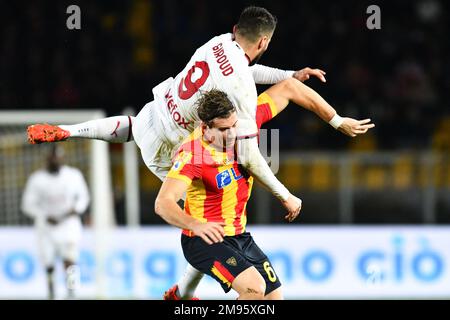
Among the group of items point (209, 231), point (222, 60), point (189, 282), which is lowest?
point (189, 282)

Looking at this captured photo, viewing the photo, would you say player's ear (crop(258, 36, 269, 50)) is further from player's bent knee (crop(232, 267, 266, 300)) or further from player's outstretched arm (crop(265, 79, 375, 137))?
player's bent knee (crop(232, 267, 266, 300))

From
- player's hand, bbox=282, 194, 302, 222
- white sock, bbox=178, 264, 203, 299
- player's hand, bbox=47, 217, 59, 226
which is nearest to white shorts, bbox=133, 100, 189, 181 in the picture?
white sock, bbox=178, 264, 203, 299

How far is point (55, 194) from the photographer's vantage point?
39.0ft

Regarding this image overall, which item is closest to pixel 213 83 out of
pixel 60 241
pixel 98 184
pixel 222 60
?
pixel 222 60

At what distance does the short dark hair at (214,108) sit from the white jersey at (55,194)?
589 cm

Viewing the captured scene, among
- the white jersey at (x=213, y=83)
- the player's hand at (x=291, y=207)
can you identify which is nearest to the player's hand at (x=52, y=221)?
the white jersey at (x=213, y=83)

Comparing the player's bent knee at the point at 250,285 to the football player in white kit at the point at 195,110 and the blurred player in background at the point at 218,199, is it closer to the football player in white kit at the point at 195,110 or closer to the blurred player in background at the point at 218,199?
the blurred player in background at the point at 218,199

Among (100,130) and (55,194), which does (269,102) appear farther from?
(55,194)

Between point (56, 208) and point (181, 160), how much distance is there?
20.5ft

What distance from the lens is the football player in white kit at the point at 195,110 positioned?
6.24 m

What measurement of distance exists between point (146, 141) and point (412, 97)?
771cm

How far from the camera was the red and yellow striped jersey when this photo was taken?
19.8ft

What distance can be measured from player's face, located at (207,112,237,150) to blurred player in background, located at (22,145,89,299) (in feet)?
19.0
